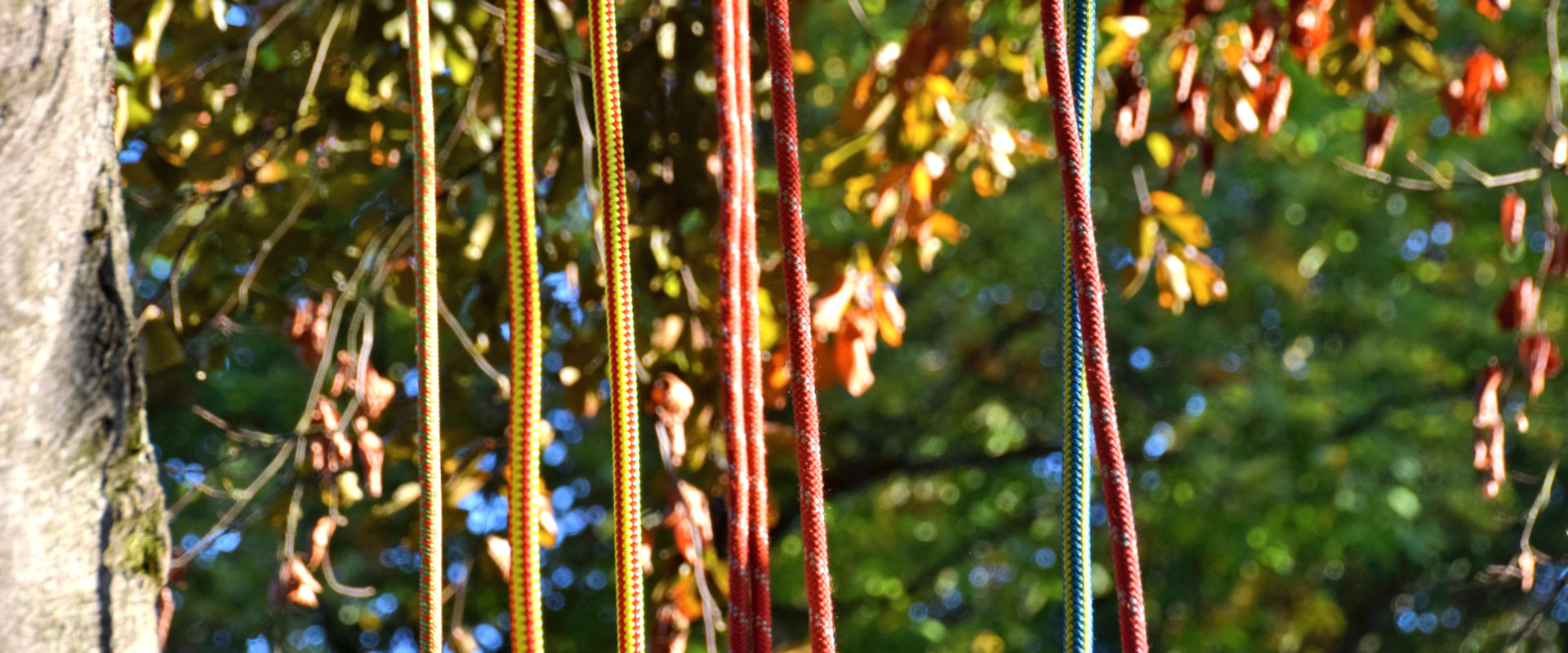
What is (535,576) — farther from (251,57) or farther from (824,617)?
(251,57)

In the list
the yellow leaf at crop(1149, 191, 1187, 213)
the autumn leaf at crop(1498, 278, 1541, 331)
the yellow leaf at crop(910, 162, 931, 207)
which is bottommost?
the autumn leaf at crop(1498, 278, 1541, 331)

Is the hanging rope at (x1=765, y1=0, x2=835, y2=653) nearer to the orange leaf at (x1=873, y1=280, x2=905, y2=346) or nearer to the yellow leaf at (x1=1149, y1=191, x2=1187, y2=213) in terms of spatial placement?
the orange leaf at (x1=873, y1=280, x2=905, y2=346)

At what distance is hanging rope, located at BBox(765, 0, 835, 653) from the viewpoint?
669mm

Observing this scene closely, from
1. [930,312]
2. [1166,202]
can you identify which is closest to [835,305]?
[1166,202]

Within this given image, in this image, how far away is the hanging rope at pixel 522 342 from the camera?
602 mm

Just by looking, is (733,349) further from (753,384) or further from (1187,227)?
(1187,227)

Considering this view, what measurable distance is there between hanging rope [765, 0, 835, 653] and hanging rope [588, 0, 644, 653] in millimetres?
93

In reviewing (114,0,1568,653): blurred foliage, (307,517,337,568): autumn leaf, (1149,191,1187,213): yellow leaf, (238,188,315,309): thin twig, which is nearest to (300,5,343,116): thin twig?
(114,0,1568,653): blurred foliage

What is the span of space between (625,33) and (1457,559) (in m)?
3.87

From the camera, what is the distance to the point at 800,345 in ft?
2.22

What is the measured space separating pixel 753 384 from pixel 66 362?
1.28 feet

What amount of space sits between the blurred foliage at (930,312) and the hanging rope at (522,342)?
82cm

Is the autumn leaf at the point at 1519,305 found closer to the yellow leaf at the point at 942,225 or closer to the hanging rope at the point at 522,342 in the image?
the yellow leaf at the point at 942,225

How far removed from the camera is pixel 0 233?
511mm
